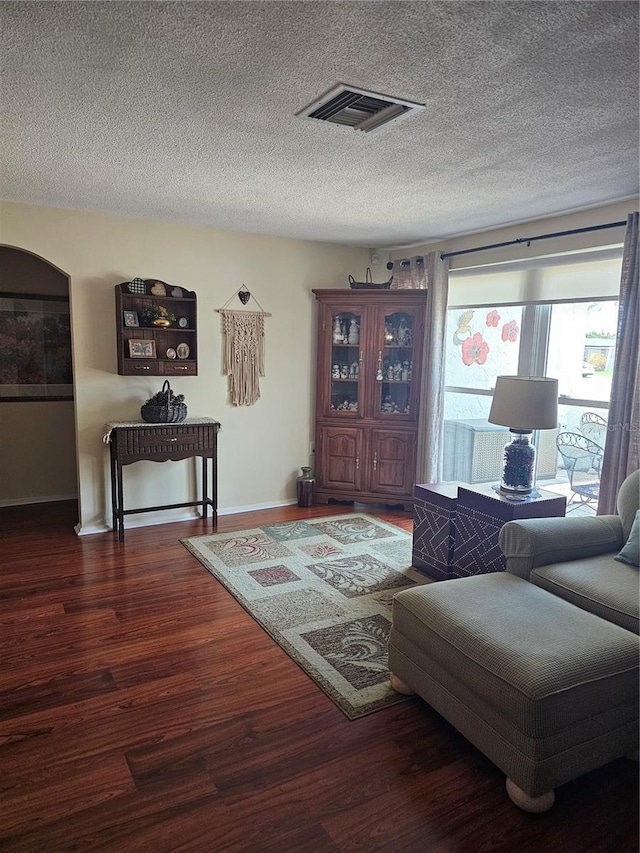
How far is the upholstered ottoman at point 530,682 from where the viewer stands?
1.79 m

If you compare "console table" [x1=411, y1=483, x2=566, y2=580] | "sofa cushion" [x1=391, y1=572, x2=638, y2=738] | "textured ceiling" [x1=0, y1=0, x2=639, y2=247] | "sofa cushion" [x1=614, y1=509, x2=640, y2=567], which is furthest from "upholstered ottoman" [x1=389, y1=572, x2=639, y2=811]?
"textured ceiling" [x1=0, y1=0, x2=639, y2=247]

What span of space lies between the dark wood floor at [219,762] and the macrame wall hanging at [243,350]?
2373 mm

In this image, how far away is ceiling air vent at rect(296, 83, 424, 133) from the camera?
2.09 meters

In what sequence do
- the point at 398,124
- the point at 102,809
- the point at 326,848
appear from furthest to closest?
the point at 398,124, the point at 102,809, the point at 326,848

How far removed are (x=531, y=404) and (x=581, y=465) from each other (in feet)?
3.60

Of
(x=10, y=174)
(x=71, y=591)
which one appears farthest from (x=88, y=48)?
(x=71, y=591)

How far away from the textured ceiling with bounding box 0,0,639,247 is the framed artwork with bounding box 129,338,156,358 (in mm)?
1070

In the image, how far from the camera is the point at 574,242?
3791mm

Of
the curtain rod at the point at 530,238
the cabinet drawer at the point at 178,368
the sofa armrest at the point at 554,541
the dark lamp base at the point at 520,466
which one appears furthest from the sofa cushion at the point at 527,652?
the cabinet drawer at the point at 178,368

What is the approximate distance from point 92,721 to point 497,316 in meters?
3.93

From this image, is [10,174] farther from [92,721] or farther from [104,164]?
[92,721]

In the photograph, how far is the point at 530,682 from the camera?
5.82ft

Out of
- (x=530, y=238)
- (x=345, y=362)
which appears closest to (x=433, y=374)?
(x=345, y=362)

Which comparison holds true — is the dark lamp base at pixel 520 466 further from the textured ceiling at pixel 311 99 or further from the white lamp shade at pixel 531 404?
the textured ceiling at pixel 311 99
